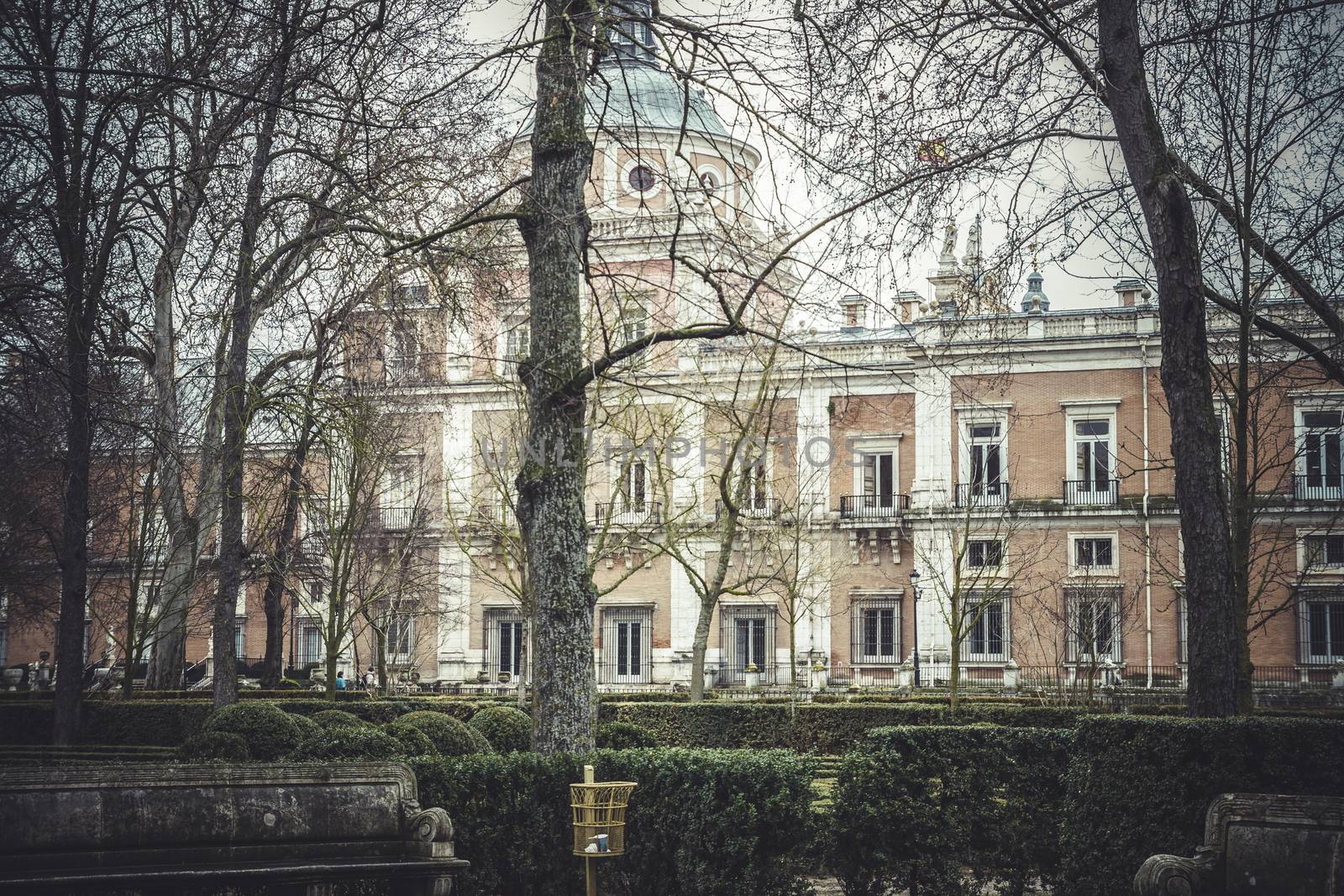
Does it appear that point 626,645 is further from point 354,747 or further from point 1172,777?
point 1172,777

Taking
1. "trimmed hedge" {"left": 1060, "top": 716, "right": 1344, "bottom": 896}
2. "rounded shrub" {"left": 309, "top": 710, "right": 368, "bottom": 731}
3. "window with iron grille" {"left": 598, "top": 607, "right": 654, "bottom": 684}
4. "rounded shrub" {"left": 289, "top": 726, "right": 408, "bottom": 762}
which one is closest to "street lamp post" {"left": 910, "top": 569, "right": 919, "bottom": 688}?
"window with iron grille" {"left": 598, "top": 607, "right": 654, "bottom": 684}

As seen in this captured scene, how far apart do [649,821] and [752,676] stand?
26.4 metres

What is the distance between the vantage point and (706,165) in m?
39.8

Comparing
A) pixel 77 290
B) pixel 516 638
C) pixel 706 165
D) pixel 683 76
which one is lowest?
pixel 516 638

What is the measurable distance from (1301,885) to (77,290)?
390 inches

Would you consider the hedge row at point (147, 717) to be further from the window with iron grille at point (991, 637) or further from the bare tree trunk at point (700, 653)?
the window with iron grille at point (991, 637)

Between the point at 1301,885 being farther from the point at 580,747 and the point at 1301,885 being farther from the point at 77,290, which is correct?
the point at 77,290

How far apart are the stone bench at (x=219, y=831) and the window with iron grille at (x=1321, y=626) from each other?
30.5 m

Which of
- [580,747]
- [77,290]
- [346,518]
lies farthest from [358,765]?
[346,518]

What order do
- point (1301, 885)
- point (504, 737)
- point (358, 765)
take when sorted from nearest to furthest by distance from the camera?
point (1301, 885) → point (358, 765) → point (504, 737)

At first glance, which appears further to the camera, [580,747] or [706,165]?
[706,165]

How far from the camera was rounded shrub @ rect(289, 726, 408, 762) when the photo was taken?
36.3ft

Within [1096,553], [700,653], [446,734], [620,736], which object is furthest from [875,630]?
[446,734]

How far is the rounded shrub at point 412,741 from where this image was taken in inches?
458
